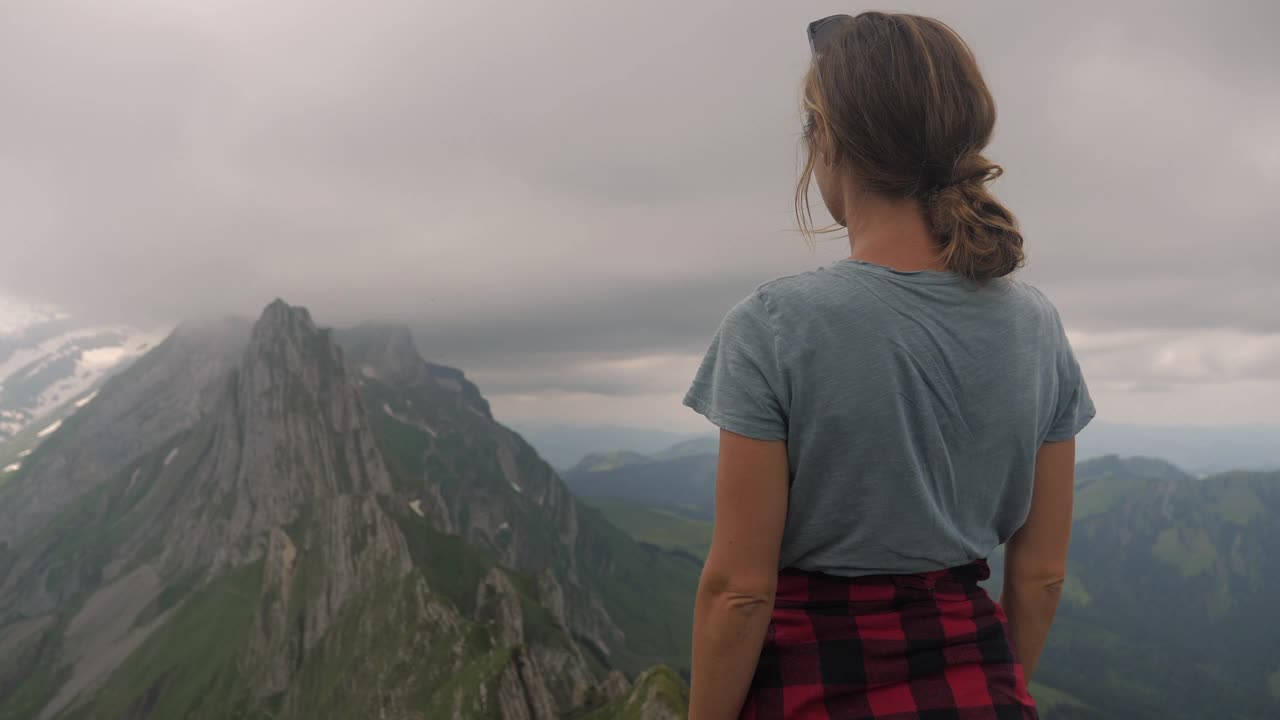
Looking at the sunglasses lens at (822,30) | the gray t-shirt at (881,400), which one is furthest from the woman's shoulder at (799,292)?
the sunglasses lens at (822,30)

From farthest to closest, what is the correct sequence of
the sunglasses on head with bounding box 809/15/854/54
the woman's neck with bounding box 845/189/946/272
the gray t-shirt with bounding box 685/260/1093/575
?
the sunglasses on head with bounding box 809/15/854/54 → the woman's neck with bounding box 845/189/946/272 → the gray t-shirt with bounding box 685/260/1093/575

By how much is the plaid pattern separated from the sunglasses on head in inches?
110

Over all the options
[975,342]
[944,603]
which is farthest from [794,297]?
[944,603]

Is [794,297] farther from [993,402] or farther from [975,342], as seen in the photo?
[993,402]

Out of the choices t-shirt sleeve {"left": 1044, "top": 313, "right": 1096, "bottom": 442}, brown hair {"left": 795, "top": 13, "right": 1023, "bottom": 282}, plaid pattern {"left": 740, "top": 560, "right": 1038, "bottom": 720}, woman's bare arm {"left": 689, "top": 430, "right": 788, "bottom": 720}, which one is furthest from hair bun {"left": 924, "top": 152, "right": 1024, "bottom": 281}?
plaid pattern {"left": 740, "top": 560, "right": 1038, "bottom": 720}

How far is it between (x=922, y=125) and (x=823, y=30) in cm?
89

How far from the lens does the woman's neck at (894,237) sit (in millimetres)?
3574

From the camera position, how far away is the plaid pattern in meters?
3.44

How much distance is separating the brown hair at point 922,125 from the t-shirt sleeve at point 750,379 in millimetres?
972

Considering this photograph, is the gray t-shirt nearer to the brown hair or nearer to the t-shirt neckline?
the t-shirt neckline

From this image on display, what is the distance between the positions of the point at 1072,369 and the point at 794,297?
6.76ft

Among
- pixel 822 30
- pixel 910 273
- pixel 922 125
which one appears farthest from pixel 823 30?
pixel 910 273

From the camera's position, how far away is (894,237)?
3.67 m

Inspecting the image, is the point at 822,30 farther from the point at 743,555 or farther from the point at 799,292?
the point at 743,555
